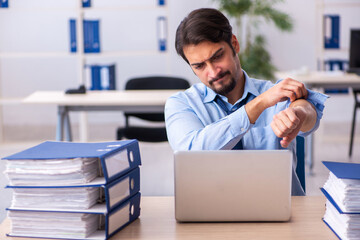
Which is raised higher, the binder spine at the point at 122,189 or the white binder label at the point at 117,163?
the white binder label at the point at 117,163

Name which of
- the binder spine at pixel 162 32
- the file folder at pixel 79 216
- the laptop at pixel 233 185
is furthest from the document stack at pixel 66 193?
the binder spine at pixel 162 32

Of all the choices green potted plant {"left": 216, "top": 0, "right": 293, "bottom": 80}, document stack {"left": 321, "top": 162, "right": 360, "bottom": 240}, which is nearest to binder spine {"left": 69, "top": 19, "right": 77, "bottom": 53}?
green potted plant {"left": 216, "top": 0, "right": 293, "bottom": 80}

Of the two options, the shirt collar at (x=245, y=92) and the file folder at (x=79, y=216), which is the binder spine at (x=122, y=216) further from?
the shirt collar at (x=245, y=92)

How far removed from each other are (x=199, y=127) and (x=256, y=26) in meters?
4.62

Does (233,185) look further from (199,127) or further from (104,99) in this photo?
(104,99)

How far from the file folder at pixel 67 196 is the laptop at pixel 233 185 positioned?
15cm

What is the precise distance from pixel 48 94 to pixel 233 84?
256cm

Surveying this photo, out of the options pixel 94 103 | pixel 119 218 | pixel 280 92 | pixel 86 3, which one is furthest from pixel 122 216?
pixel 86 3

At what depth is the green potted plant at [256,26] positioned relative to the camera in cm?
553

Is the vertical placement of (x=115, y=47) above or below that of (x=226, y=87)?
above

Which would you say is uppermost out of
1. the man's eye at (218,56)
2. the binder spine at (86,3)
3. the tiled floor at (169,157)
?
the binder spine at (86,3)

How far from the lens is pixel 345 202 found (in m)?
1.11

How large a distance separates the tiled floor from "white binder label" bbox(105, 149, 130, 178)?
7.44 feet

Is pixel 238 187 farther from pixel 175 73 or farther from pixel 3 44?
pixel 3 44
